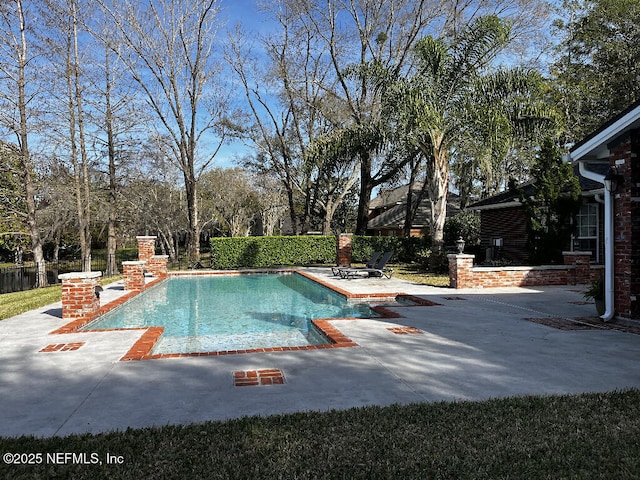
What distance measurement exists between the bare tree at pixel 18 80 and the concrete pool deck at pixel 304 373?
12.6 meters

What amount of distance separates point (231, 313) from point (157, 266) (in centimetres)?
770

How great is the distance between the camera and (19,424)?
3324mm

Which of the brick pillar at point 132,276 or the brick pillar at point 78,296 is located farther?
the brick pillar at point 132,276

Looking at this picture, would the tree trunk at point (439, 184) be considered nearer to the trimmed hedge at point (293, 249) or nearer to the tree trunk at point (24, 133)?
the trimmed hedge at point (293, 249)

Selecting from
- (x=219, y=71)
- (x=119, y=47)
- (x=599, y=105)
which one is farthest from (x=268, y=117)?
(x=599, y=105)

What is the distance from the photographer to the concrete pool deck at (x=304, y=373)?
Result: 360 centimetres

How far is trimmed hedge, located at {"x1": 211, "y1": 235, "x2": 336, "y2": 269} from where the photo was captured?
68.9 ft

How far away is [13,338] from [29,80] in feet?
47.9

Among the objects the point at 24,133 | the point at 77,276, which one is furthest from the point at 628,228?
the point at 24,133

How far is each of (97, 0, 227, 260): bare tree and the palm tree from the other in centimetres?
1332

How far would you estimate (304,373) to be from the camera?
178 inches

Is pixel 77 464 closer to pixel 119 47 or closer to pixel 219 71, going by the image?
pixel 119 47

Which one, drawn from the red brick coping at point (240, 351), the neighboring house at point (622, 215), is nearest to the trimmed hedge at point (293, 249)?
the red brick coping at point (240, 351)

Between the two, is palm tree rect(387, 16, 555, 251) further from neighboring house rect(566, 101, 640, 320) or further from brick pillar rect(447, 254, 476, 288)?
neighboring house rect(566, 101, 640, 320)
